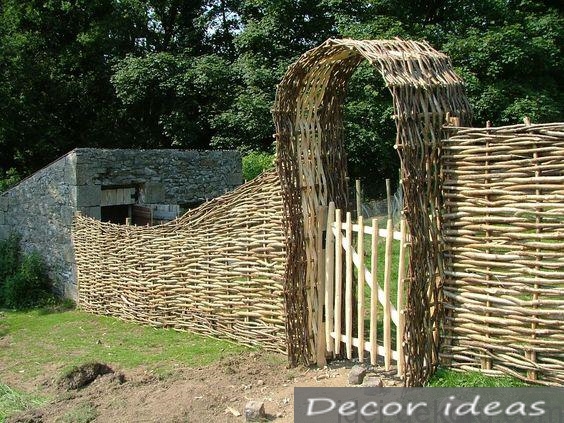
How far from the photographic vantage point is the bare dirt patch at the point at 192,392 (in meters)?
5.14

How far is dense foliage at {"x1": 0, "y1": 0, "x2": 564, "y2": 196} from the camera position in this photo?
17.8 meters

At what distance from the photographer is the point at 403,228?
5133 millimetres

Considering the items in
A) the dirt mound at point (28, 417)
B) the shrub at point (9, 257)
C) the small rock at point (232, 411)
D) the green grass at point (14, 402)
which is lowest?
the green grass at point (14, 402)

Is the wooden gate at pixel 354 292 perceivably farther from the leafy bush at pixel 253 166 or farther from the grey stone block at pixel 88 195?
the leafy bush at pixel 253 166

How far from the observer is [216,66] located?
69.1 feet

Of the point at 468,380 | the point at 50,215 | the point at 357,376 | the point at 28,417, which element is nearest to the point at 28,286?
the point at 50,215

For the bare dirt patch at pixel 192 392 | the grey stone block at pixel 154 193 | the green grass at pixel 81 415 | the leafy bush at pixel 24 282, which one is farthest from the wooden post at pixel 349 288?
the leafy bush at pixel 24 282

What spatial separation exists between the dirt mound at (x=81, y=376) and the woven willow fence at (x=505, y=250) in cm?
343

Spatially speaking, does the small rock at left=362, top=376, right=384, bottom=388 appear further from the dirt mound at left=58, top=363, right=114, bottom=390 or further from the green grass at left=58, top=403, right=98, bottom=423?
the dirt mound at left=58, top=363, right=114, bottom=390

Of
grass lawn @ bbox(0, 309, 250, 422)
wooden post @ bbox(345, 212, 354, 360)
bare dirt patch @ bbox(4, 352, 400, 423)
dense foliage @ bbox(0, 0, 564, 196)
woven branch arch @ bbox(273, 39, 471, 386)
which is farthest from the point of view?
dense foliage @ bbox(0, 0, 564, 196)

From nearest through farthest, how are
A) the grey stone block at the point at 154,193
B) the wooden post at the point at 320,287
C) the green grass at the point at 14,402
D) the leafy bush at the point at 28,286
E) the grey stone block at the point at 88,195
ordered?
the green grass at the point at 14,402, the wooden post at the point at 320,287, the grey stone block at the point at 88,195, the leafy bush at the point at 28,286, the grey stone block at the point at 154,193

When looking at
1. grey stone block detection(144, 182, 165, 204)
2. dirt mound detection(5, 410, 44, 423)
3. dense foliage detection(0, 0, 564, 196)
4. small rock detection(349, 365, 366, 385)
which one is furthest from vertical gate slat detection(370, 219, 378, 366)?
dense foliage detection(0, 0, 564, 196)

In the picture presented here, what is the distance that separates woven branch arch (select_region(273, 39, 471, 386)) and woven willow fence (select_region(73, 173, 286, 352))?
52 cm

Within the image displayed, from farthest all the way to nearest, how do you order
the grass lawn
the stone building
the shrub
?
the shrub → the stone building → the grass lawn
